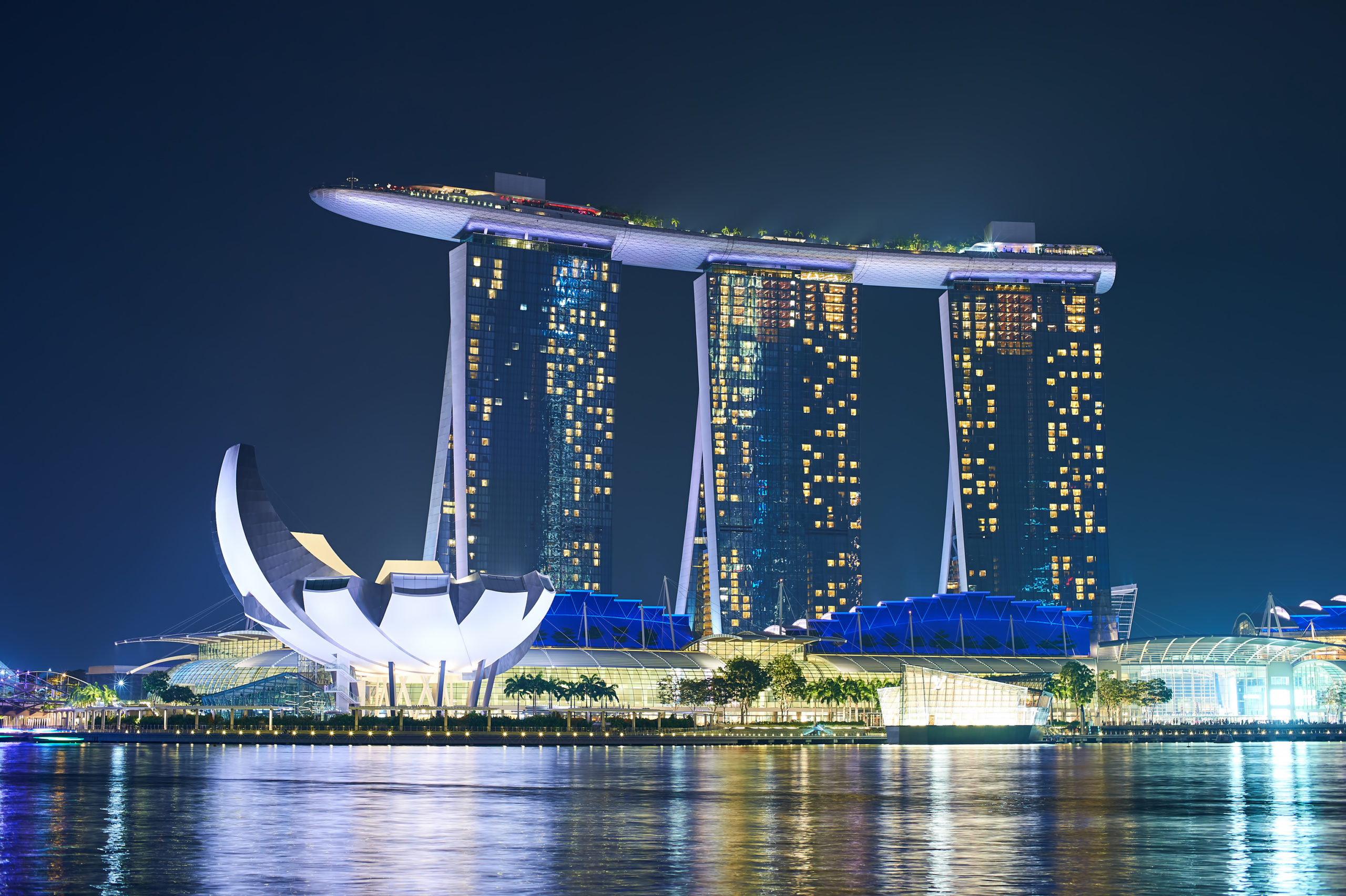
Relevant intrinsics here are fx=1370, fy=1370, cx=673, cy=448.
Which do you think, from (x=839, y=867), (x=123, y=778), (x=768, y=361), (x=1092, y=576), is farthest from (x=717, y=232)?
(x=839, y=867)

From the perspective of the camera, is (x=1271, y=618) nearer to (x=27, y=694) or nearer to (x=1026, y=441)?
(x=1026, y=441)

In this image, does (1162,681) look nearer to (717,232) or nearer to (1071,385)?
(1071,385)

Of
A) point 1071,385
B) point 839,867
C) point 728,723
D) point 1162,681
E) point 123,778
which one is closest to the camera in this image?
point 839,867

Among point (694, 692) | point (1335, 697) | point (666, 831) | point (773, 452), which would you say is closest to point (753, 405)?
point (773, 452)

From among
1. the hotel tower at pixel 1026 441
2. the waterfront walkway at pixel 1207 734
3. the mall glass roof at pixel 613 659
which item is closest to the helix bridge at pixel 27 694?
the mall glass roof at pixel 613 659

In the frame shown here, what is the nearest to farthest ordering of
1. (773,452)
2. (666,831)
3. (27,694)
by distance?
(666,831) → (27,694) → (773,452)
